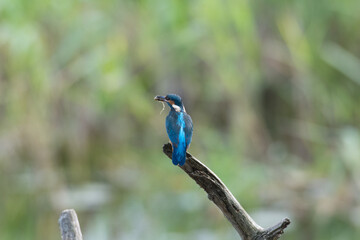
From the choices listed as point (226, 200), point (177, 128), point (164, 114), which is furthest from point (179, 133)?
point (164, 114)

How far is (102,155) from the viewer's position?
6484 millimetres

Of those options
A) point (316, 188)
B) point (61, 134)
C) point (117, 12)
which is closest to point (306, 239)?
point (316, 188)

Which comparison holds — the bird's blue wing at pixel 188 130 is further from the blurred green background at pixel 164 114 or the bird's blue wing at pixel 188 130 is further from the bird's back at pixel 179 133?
the blurred green background at pixel 164 114

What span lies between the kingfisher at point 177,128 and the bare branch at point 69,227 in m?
0.21

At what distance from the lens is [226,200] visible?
4.21 feet

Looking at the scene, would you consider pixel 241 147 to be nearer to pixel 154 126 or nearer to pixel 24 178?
pixel 154 126

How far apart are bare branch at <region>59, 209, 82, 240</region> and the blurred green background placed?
3159 millimetres

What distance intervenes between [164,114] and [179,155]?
4.65 meters

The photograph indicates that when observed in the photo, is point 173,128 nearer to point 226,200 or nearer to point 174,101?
point 174,101

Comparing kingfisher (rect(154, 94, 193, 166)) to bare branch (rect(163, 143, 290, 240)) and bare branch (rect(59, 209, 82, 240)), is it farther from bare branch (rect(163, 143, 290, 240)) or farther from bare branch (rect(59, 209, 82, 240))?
bare branch (rect(59, 209, 82, 240))

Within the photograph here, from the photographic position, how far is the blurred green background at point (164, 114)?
4820mm

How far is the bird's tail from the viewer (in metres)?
1.19

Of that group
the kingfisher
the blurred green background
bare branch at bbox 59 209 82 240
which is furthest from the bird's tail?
the blurred green background

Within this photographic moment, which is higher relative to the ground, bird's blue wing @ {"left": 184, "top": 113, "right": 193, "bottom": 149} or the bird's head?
the bird's head
